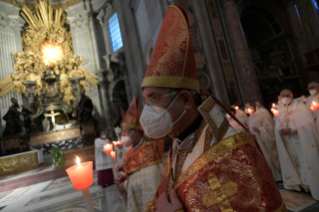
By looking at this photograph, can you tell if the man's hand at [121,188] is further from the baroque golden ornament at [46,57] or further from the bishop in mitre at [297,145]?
the baroque golden ornament at [46,57]

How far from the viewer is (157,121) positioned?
1.38m

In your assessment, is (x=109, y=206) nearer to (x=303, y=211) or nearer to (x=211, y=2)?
(x=303, y=211)

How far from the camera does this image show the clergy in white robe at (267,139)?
175 inches

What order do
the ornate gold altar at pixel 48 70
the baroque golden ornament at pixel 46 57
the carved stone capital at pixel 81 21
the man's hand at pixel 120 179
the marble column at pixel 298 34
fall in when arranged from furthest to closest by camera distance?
the carved stone capital at pixel 81 21
the baroque golden ornament at pixel 46 57
the ornate gold altar at pixel 48 70
the marble column at pixel 298 34
the man's hand at pixel 120 179

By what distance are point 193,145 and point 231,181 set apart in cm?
32

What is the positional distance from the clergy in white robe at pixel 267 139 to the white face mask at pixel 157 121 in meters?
3.95

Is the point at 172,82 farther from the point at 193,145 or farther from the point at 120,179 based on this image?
the point at 120,179

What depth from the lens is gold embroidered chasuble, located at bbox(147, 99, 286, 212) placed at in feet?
2.95

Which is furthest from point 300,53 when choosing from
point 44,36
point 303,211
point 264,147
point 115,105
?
point 44,36

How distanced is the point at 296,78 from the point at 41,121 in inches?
655

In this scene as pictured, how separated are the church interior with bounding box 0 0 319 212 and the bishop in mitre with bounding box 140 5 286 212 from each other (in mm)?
2661

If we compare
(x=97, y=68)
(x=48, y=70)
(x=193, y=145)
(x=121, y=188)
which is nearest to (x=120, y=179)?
(x=121, y=188)

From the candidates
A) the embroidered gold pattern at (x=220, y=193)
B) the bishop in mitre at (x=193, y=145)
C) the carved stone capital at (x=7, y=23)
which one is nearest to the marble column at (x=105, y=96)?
the carved stone capital at (x=7, y=23)

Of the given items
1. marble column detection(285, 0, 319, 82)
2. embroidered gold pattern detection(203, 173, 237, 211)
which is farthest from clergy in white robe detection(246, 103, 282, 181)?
marble column detection(285, 0, 319, 82)
